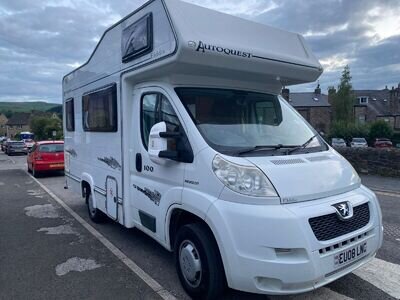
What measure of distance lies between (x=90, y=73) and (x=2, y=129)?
5575 inches

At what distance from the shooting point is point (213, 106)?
405 centimetres

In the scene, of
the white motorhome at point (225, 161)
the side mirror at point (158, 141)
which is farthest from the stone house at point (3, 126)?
the side mirror at point (158, 141)

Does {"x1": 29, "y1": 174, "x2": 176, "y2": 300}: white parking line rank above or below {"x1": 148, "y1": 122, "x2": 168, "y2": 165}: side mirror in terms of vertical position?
below

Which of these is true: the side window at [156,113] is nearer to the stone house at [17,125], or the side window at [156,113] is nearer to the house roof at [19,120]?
the stone house at [17,125]

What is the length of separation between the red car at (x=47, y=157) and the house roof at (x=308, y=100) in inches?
1920

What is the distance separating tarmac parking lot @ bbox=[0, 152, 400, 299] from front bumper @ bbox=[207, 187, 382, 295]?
29.3 inches

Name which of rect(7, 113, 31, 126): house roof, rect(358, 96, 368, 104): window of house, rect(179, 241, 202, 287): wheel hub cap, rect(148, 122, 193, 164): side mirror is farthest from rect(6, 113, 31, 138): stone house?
rect(179, 241, 202, 287): wheel hub cap

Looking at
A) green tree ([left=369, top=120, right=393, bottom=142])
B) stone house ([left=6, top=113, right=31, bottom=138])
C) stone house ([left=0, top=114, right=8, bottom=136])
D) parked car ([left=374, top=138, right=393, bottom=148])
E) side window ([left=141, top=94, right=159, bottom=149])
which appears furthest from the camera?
stone house ([left=0, top=114, right=8, bottom=136])

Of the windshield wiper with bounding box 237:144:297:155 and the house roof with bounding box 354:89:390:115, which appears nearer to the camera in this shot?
the windshield wiper with bounding box 237:144:297:155

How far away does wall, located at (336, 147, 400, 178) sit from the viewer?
40.2 ft

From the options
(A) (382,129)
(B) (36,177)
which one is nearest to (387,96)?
(A) (382,129)

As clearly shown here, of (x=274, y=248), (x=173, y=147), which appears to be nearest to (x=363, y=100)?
(x=173, y=147)

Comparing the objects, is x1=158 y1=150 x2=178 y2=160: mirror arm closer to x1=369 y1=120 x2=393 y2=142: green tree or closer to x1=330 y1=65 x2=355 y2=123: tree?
x1=369 y1=120 x2=393 y2=142: green tree

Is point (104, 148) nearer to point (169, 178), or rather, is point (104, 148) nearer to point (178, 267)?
point (169, 178)
